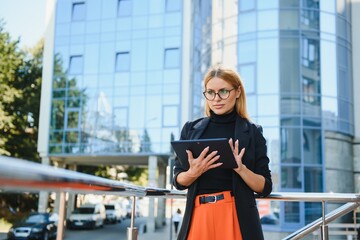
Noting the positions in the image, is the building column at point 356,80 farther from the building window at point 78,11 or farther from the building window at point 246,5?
the building window at point 78,11

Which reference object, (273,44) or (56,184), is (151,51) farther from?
(56,184)

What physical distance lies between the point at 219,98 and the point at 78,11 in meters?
27.1

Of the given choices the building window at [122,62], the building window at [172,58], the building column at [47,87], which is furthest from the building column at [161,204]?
the building window at [172,58]

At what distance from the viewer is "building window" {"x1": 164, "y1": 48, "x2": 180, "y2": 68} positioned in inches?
1013

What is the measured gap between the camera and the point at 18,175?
88cm

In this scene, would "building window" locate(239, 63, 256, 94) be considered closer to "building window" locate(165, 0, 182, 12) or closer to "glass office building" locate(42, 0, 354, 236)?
"glass office building" locate(42, 0, 354, 236)

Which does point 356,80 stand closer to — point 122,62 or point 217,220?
point 122,62

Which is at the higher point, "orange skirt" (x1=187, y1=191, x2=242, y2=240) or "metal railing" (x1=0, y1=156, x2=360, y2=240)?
"metal railing" (x1=0, y1=156, x2=360, y2=240)

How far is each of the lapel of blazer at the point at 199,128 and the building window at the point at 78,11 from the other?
26.6 meters

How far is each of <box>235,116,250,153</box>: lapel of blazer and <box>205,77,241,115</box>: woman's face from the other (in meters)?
0.09

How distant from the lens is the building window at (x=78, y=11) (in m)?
27.5

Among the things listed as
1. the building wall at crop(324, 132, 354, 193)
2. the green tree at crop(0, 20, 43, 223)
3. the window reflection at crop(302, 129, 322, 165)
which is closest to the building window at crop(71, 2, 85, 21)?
A: the green tree at crop(0, 20, 43, 223)

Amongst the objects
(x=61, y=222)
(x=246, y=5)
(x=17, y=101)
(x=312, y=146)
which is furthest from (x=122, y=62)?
(x=61, y=222)

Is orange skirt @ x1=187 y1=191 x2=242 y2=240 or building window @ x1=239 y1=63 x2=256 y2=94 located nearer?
orange skirt @ x1=187 y1=191 x2=242 y2=240
